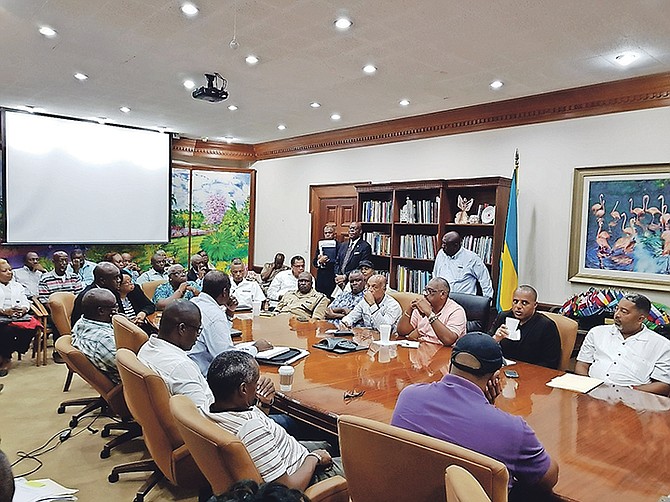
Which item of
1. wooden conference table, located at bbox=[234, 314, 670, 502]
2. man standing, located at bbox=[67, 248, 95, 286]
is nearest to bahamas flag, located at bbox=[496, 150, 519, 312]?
wooden conference table, located at bbox=[234, 314, 670, 502]

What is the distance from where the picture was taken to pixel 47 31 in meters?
3.79

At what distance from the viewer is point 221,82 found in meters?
4.98

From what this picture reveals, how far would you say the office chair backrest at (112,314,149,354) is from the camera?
3.17 m

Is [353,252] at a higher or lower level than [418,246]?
lower

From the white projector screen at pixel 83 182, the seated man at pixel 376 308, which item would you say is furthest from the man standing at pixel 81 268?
the seated man at pixel 376 308

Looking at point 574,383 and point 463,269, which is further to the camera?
point 463,269

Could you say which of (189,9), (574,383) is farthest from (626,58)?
(189,9)

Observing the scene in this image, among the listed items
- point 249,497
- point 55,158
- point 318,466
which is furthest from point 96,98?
point 249,497

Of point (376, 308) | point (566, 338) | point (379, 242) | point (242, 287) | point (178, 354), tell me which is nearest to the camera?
point (178, 354)

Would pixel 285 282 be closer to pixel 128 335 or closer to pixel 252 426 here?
pixel 128 335

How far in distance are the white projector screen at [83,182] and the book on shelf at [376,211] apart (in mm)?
3260

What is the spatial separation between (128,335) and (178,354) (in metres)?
0.98

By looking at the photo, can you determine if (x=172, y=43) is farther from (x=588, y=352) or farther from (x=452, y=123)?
(x=588, y=352)

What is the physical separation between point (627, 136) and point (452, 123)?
1.92m
